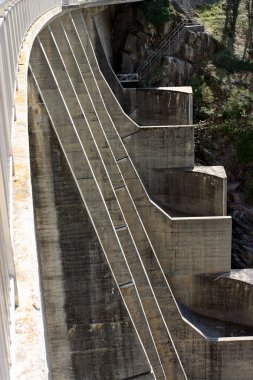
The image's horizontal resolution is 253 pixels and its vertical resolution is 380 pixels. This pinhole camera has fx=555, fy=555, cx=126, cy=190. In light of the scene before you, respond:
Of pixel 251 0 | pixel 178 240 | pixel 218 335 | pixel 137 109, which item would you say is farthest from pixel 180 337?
pixel 251 0

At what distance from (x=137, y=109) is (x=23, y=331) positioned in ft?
49.1

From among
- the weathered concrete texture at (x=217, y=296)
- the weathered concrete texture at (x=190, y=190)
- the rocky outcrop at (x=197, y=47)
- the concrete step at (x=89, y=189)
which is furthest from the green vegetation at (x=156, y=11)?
the concrete step at (x=89, y=189)

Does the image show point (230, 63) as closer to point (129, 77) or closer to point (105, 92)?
point (129, 77)

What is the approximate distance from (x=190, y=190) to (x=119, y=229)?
4.75 m

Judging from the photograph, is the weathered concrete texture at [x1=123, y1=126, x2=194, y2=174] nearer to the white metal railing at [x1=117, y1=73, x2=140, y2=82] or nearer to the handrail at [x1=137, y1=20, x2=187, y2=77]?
the white metal railing at [x1=117, y1=73, x2=140, y2=82]

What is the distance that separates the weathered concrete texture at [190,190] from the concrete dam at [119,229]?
0.03 meters

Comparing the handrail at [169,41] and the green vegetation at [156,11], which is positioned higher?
the green vegetation at [156,11]

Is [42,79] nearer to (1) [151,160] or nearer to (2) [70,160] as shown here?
(2) [70,160]

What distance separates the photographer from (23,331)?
243cm

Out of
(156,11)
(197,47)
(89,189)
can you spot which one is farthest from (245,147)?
(89,189)

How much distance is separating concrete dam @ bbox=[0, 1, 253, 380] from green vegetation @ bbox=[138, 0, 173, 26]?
137 cm

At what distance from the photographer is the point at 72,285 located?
302 inches

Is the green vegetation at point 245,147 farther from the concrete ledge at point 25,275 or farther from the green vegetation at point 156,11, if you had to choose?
the concrete ledge at point 25,275

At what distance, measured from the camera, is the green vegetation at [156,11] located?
1902 cm
